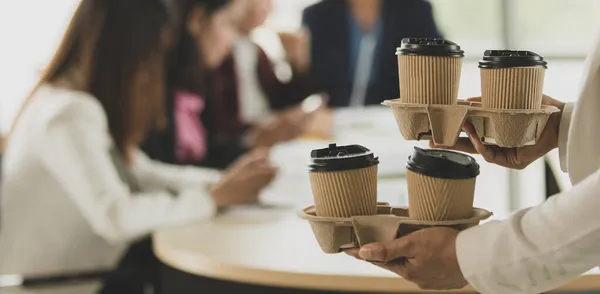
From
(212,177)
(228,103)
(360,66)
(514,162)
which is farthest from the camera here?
(228,103)

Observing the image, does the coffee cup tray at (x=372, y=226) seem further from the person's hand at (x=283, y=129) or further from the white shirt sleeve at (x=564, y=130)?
the person's hand at (x=283, y=129)

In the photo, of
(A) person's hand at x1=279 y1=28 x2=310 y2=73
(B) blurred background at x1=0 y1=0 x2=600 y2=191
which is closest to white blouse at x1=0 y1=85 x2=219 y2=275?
(B) blurred background at x1=0 y1=0 x2=600 y2=191

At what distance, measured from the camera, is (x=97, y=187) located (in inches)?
76.7

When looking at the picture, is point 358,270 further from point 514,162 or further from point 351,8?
point 351,8

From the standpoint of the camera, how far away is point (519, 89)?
0.91 m

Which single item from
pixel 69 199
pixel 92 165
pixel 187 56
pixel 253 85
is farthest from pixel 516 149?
pixel 253 85

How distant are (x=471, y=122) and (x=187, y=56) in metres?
2.22

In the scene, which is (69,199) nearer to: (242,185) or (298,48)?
(242,185)

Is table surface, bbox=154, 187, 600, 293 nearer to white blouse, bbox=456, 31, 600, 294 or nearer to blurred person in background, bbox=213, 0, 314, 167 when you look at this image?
white blouse, bbox=456, 31, 600, 294

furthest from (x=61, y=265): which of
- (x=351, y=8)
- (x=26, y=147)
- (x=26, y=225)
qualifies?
(x=351, y=8)

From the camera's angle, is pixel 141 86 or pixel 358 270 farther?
pixel 141 86

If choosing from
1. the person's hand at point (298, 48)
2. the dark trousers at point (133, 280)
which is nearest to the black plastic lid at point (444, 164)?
the dark trousers at point (133, 280)

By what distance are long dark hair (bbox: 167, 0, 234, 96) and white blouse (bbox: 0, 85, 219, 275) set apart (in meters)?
0.97

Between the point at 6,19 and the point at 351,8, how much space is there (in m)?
1.38
